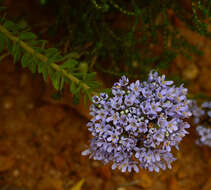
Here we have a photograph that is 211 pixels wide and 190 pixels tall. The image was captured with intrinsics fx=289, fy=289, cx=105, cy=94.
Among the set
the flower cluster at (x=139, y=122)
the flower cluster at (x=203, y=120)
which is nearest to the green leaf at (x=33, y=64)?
the flower cluster at (x=139, y=122)

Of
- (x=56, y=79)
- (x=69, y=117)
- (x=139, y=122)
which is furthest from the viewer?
(x=69, y=117)

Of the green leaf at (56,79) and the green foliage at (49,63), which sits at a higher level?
the green foliage at (49,63)

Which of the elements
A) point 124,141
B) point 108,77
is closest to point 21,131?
point 108,77

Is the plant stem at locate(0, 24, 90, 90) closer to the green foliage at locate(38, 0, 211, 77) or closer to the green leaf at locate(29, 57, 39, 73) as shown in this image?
the green leaf at locate(29, 57, 39, 73)

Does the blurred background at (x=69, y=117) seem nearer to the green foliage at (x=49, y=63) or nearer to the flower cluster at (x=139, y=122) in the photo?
the green foliage at (x=49, y=63)

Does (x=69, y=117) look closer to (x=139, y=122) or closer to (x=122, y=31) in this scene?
(x=122, y=31)

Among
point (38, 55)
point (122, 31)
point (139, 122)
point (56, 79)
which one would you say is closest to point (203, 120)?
point (122, 31)

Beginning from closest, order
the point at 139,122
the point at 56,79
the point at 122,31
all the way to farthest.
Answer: the point at 139,122 → the point at 56,79 → the point at 122,31
